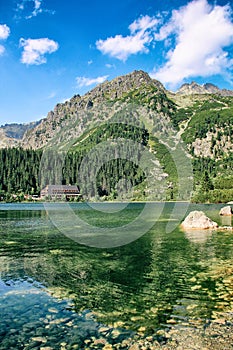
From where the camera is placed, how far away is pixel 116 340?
551 inches

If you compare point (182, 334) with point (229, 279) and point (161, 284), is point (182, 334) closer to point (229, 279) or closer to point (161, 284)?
point (161, 284)

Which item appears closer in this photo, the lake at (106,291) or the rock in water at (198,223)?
the lake at (106,291)

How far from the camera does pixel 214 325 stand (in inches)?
604

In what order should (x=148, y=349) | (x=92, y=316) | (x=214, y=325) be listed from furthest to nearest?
(x=92, y=316)
(x=214, y=325)
(x=148, y=349)

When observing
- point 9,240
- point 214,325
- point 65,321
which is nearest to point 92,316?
point 65,321

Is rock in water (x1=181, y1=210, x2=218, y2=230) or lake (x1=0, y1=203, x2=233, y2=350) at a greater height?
rock in water (x1=181, y1=210, x2=218, y2=230)

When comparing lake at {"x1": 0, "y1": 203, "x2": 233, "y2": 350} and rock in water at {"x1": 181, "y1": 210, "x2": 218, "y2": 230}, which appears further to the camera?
rock in water at {"x1": 181, "y1": 210, "x2": 218, "y2": 230}

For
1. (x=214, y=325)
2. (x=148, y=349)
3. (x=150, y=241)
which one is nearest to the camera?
(x=148, y=349)

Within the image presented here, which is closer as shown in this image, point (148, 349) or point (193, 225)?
point (148, 349)

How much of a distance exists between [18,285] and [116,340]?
1131 cm

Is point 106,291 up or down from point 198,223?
down

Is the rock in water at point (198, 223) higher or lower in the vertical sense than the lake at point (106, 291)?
higher

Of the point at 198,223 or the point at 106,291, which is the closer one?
the point at 106,291

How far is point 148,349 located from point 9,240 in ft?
120
